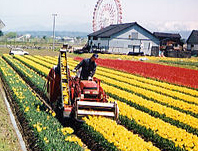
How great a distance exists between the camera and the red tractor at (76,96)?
9953 mm

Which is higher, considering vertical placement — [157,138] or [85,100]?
[85,100]

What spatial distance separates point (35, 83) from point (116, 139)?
35.1 feet

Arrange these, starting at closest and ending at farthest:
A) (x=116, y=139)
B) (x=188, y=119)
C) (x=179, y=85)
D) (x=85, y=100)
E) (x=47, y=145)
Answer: (x=47, y=145) → (x=116, y=139) → (x=85, y=100) → (x=188, y=119) → (x=179, y=85)

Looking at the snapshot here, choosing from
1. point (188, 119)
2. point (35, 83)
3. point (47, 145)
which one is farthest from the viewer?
point (35, 83)

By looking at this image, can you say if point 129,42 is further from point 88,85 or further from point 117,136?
point 117,136

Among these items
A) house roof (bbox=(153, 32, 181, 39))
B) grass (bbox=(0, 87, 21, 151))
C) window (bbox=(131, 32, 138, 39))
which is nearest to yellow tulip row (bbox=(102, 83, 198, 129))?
grass (bbox=(0, 87, 21, 151))

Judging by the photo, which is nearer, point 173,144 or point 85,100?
point 173,144

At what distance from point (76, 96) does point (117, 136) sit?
2.81 metres

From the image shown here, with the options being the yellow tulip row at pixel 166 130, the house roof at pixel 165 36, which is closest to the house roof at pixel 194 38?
the house roof at pixel 165 36

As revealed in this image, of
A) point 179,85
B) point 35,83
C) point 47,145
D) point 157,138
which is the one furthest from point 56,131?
point 179,85

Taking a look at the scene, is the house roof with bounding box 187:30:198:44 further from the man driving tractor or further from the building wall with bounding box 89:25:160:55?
the man driving tractor

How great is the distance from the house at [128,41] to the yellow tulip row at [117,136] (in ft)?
168

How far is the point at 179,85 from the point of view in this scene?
2269cm

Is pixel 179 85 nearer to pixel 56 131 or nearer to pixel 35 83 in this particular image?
pixel 35 83
